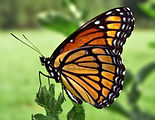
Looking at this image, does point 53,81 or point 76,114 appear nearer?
point 76,114

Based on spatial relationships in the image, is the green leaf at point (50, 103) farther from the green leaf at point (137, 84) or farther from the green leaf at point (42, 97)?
the green leaf at point (137, 84)

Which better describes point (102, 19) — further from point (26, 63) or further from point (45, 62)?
point (26, 63)

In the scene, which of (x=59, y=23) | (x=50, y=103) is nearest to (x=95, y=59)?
(x=59, y=23)

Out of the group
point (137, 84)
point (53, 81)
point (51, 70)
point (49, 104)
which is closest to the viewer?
point (49, 104)

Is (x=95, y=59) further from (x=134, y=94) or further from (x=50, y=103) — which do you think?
(x=134, y=94)

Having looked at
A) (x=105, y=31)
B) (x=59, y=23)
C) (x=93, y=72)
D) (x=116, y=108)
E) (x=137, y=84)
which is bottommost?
(x=116, y=108)

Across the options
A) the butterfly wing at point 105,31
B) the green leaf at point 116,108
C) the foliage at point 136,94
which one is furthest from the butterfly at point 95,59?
the foliage at point 136,94

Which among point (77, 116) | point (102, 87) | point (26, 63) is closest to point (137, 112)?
point (102, 87)
